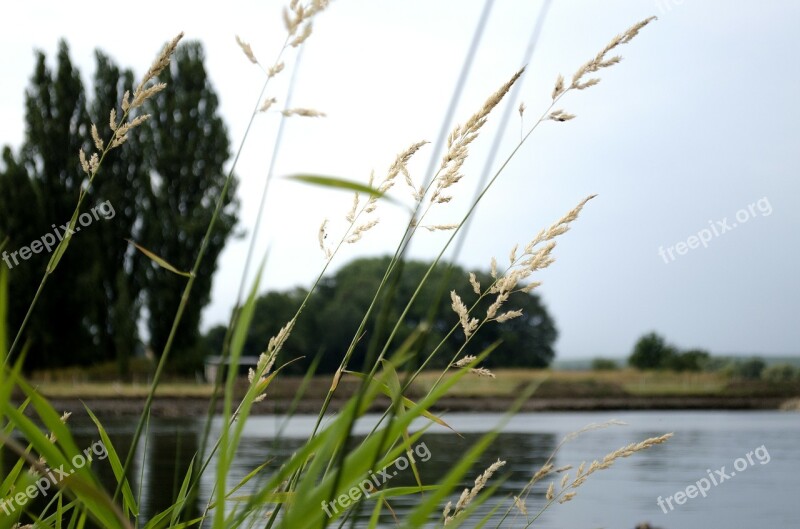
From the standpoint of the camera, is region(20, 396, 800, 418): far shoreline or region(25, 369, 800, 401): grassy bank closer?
region(20, 396, 800, 418): far shoreline

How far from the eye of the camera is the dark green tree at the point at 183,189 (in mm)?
28250

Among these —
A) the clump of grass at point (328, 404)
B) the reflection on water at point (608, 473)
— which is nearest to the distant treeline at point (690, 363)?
the reflection on water at point (608, 473)

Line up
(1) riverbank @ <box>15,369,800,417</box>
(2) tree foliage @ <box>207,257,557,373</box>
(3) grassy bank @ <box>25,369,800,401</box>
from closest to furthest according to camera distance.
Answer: (1) riverbank @ <box>15,369,800,417</box>
(3) grassy bank @ <box>25,369,800,401</box>
(2) tree foliage @ <box>207,257,557,373</box>

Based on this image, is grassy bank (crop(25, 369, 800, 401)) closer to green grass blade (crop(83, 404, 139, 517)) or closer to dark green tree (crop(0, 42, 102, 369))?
dark green tree (crop(0, 42, 102, 369))

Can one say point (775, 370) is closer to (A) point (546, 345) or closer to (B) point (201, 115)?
(A) point (546, 345)

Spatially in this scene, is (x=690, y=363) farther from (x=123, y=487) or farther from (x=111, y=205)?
(x=123, y=487)

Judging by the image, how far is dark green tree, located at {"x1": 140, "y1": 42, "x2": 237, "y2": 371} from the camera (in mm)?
28250

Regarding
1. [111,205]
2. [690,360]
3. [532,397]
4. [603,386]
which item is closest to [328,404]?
[111,205]

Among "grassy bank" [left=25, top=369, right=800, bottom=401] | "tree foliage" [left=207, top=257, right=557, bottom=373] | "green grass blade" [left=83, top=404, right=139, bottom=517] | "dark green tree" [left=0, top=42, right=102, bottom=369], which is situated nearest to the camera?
"green grass blade" [left=83, top=404, right=139, bottom=517]

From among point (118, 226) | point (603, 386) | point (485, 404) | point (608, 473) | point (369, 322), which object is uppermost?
point (118, 226)

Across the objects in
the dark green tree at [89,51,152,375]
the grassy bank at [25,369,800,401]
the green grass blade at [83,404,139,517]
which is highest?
the dark green tree at [89,51,152,375]

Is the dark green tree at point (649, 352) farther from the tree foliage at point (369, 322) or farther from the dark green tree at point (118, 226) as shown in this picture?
the dark green tree at point (118, 226)

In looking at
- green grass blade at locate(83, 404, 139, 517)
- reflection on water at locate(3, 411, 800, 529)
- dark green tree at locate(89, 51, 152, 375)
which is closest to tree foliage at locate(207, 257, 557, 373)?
dark green tree at locate(89, 51, 152, 375)

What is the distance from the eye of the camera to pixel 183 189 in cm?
2952
